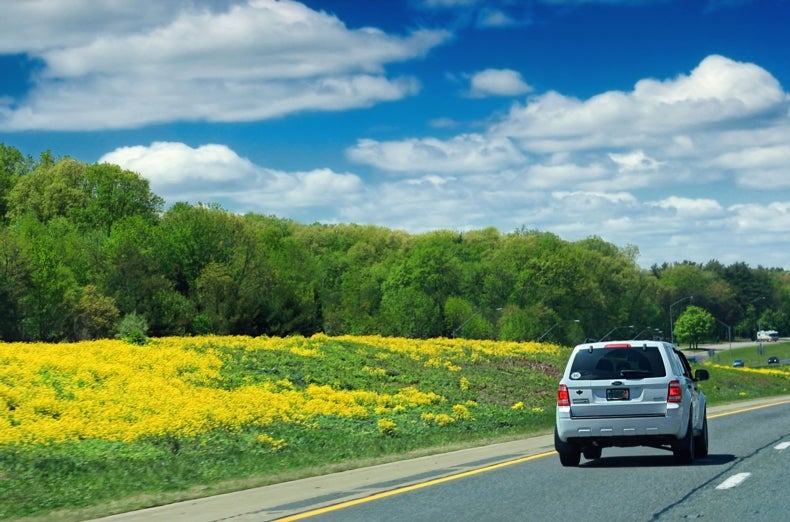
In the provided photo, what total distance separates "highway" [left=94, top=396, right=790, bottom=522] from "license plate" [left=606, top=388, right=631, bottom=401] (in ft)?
3.51

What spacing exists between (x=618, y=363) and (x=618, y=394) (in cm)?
90

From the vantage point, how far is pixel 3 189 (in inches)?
4333

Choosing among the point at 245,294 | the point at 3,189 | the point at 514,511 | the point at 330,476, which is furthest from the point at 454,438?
the point at 3,189

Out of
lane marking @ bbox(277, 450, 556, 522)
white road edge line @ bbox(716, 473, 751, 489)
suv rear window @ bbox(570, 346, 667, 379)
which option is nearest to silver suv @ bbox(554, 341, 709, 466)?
suv rear window @ bbox(570, 346, 667, 379)

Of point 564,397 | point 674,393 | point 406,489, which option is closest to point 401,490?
point 406,489

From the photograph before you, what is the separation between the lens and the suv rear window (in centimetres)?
1761

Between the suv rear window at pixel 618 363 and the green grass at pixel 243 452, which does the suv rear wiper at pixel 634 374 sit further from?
the green grass at pixel 243 452

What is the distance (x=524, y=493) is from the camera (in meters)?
14.2

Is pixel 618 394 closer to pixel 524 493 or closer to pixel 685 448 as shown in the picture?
pixel 685 448

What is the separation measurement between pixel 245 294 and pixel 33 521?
3035 inches

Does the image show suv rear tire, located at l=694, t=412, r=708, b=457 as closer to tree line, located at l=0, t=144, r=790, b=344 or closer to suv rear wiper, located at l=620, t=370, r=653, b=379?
suv rear wiper, located at l=620, t=370, r=653, b=379

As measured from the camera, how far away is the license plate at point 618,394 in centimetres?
1742

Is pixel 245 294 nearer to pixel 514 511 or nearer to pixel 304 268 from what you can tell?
pixel 304 268

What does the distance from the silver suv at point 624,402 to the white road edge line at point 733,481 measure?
1.77 meters
